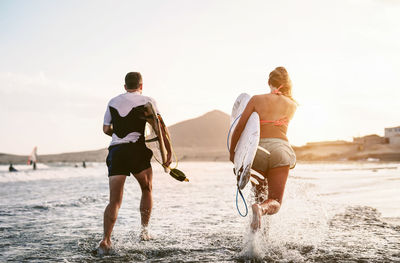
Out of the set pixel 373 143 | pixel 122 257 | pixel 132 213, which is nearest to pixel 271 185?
pixel 122 257

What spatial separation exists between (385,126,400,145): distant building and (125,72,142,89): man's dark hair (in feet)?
219

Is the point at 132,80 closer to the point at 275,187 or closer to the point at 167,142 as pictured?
the point at 167,142

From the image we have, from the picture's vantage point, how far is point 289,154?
423 centimetres

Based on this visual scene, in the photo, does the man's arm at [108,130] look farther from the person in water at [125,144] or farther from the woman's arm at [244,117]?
the woman's arm at [244,117]

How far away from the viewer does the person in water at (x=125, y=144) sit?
4418 mm

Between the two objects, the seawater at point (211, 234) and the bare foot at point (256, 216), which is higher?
the bare foot at point (256, 216)

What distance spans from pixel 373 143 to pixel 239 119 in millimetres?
69716

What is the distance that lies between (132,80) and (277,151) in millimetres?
1985

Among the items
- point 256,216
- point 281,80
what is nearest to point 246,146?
point 256,216

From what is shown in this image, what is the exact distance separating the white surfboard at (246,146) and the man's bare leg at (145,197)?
3.77 ft

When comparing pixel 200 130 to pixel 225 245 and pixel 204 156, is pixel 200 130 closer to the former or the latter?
pixel 204 156

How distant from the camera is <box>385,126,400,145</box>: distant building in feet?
212

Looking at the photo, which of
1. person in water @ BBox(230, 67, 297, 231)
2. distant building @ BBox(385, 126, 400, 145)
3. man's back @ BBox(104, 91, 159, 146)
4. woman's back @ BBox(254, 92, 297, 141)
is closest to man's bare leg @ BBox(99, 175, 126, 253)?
man's back @ BBox(104, 91, 159, 146)

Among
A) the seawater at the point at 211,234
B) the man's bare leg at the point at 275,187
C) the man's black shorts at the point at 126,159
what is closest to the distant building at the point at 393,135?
the seawater at the point at 211,234
